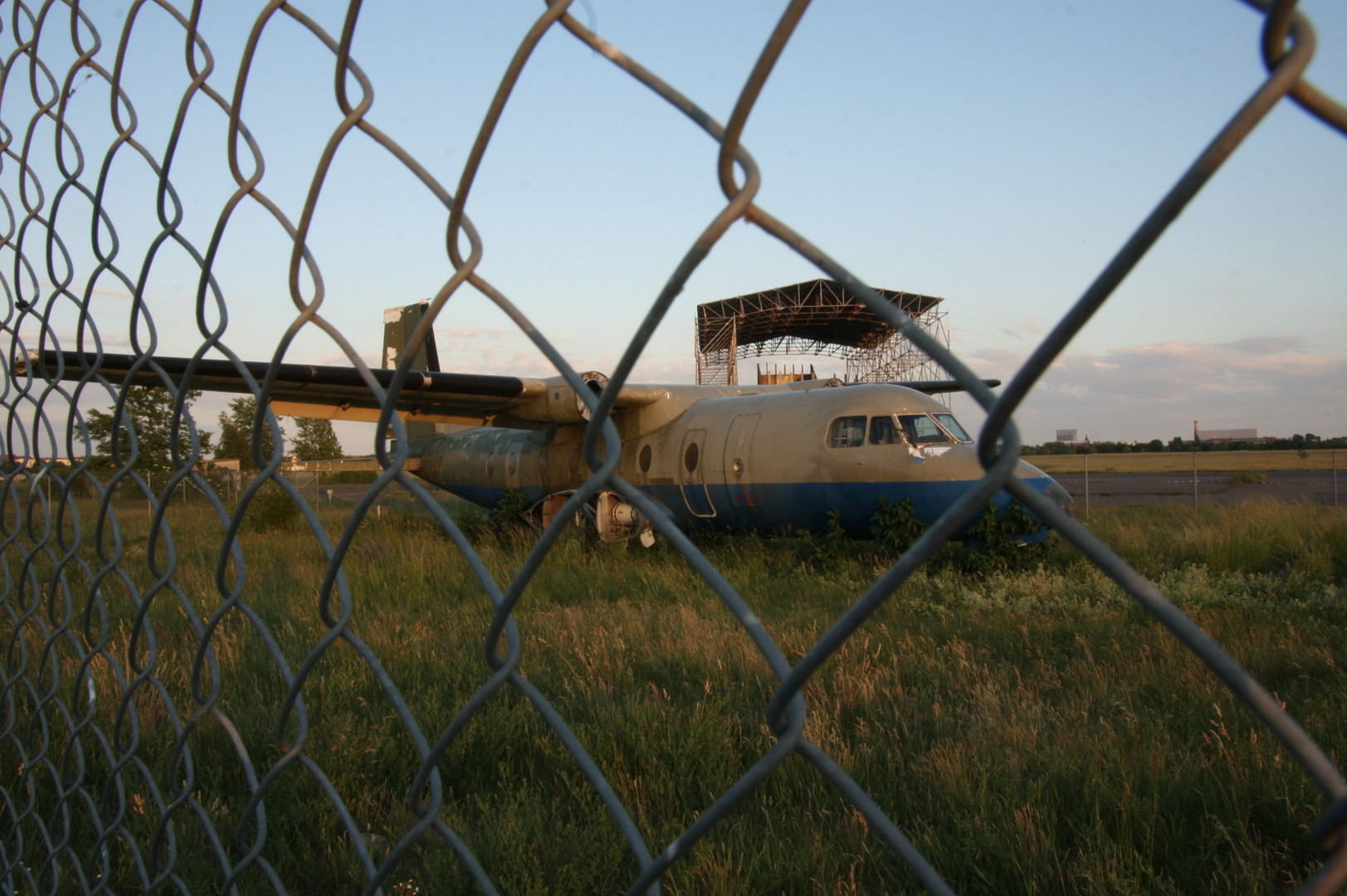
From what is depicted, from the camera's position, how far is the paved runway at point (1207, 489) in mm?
18875

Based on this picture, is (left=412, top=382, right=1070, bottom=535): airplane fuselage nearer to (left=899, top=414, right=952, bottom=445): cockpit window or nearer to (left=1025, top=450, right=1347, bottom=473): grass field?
(left=899, top=414, right=952, bottom=445): cockpit window

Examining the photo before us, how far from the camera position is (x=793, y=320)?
623 inches

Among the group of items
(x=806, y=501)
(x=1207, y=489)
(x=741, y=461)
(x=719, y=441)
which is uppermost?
(x=719, y=441)

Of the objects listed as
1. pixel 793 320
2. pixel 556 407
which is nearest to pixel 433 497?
pixel 556 407

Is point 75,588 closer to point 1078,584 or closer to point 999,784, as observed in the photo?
point 999,784

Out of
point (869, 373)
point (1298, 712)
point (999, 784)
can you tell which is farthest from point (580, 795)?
point (869, 373)

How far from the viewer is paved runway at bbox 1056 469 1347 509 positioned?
18.9 m

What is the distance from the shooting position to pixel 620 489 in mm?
683

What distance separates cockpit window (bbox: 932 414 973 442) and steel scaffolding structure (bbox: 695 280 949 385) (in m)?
3.31

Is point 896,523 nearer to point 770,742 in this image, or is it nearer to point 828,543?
point 828,543

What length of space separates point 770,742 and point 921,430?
496 cm

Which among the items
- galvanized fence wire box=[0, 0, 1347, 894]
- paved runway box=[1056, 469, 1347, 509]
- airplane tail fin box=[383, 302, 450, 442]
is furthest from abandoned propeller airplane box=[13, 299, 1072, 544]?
paved runway box=[1056, 469, 1347, 509]

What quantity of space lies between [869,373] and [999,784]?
20024 mm

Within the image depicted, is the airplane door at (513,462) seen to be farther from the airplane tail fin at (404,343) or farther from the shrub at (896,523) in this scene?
the shrub at (896,523)
